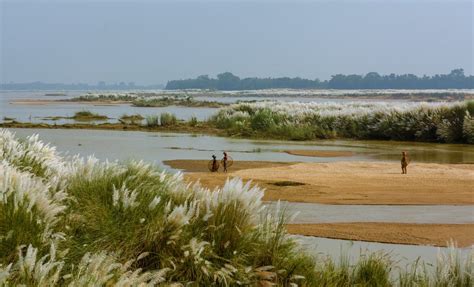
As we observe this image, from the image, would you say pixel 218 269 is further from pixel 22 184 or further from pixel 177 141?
pixel 177 141

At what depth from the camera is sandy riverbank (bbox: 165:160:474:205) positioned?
1215cm

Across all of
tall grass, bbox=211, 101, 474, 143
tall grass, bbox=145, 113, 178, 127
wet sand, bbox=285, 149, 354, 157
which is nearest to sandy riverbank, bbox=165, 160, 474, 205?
wet sand, bbox=285, 149, 354, 157

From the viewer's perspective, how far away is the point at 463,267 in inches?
227

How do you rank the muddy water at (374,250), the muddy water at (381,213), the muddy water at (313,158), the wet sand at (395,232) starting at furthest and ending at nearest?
the muddy water at (381,213) < the wet sand at (395,232) < the muddy water at (313,158) < the muddy water at (374,250)

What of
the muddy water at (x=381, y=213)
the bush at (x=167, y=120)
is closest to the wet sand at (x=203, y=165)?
the muddy water at (x=381, y=213)

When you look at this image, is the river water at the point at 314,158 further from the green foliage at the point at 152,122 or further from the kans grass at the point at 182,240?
the green foliage at the point at 152,122

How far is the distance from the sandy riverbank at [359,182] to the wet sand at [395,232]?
6.41 feet

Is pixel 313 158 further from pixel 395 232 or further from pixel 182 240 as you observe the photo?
pixel 182 240

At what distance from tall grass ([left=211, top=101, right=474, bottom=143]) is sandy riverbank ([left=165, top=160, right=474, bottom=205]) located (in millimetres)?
10368

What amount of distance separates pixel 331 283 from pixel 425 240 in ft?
11.2

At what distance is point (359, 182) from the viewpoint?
14133 millimetres

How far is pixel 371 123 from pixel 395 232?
22432 mm

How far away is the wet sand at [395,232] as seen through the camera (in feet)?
29.0

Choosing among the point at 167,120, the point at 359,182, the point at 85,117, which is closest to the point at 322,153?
the point at 359,182
